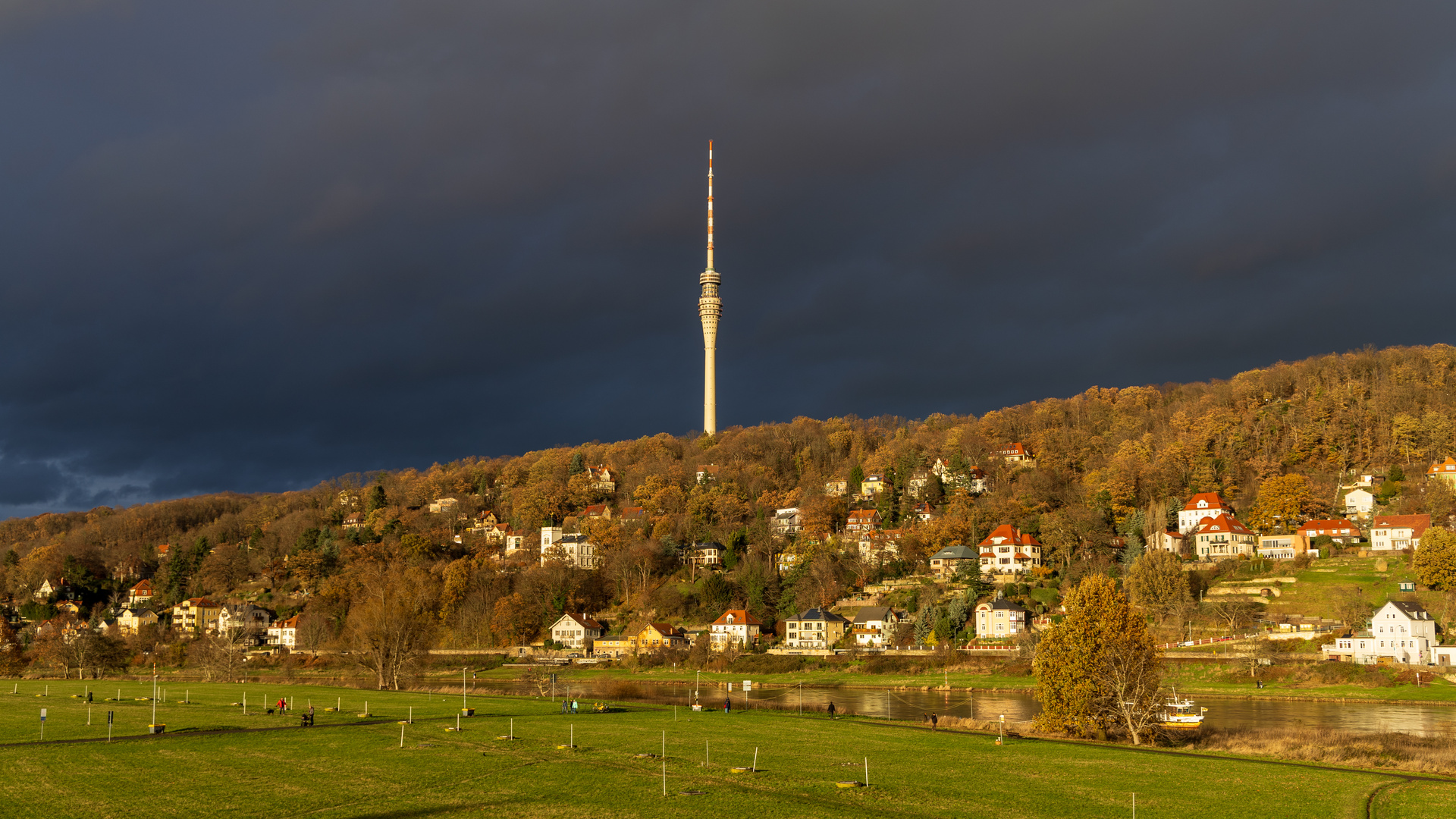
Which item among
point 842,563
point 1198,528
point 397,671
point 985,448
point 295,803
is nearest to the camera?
point 295,803

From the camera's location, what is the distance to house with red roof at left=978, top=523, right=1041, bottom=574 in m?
108

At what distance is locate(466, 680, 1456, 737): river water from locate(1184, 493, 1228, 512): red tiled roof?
4904 centimetres

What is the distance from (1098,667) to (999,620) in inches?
2017

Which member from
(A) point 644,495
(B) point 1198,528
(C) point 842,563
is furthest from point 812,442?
(B) point 1198,528

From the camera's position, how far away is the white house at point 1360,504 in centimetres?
10544

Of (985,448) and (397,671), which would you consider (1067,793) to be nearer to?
(397,671)

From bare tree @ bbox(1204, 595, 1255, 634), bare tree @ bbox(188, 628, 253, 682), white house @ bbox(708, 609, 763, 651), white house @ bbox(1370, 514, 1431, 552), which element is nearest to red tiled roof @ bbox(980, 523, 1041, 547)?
bare tree @ bbox(1204, 595, 1255, 634)

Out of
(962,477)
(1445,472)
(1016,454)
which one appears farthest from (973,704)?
(1016,454)

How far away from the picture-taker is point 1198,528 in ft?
335

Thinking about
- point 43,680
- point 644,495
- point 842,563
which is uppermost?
point 644,495

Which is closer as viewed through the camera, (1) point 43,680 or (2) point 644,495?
(1) point 43,680

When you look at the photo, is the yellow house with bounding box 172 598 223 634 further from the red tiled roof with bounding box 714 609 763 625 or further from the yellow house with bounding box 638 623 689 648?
the red tiled roof with bounding box 714 609 763 625

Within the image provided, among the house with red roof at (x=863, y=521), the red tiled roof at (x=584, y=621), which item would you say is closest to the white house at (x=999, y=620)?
the house with red roof at (x=863, y=521)

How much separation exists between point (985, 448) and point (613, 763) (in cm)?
12159
